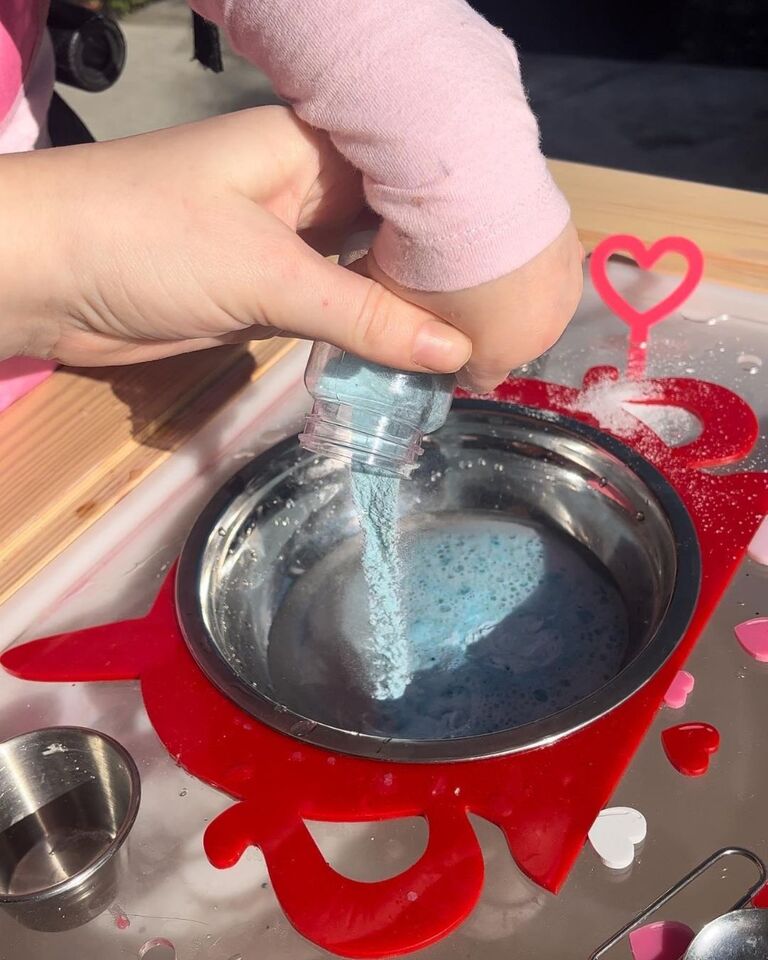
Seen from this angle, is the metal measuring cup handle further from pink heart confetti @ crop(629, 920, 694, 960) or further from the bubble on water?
the bubble on water

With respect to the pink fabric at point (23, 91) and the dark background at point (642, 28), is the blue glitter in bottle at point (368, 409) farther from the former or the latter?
the dark background at point (642, 28)

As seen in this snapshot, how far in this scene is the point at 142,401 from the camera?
70 cm

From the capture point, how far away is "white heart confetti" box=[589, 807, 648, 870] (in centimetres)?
43

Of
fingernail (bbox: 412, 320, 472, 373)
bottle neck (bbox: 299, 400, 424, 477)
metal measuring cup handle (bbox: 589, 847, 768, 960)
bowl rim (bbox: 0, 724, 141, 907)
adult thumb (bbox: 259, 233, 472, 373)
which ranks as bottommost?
metal measuring cup handle (bbox: 589, 847, 768, 960)

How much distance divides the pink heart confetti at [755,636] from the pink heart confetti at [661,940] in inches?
6.0

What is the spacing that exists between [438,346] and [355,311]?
40 mm

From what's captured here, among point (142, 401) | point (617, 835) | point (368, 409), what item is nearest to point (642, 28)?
point (142, 401)

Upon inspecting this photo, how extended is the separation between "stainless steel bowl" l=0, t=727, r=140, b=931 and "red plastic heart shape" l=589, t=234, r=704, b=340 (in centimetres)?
47

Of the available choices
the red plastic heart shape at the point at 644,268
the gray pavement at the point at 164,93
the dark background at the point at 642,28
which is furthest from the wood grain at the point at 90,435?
the dark background at the point at 642,28

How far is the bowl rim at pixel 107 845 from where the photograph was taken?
0.42 m

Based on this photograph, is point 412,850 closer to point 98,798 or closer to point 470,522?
point 98,798

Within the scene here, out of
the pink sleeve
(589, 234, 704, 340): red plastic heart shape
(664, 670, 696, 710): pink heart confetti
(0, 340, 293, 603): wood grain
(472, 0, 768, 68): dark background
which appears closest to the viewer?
the pink sleeve

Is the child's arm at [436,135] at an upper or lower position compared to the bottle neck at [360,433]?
upper

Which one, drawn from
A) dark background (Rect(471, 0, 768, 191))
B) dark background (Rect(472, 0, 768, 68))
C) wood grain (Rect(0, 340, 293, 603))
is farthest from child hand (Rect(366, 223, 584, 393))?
dark background (Rect(472, 0, 768, 68))
